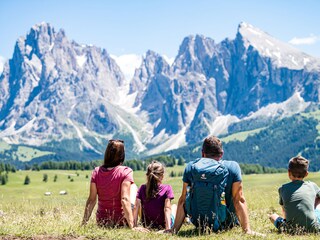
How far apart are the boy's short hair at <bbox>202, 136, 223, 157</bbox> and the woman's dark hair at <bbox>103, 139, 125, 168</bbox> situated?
2325mm

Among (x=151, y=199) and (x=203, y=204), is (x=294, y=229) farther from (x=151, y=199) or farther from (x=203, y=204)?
(x=151, y=199)

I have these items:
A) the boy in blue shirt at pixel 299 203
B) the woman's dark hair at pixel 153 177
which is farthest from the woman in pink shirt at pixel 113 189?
the boy in blue shirt at pixel 299 203

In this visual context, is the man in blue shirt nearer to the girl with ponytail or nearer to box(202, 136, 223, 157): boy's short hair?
box(202, 136, 223, 157): boy's short hair

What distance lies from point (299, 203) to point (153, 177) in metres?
4.16

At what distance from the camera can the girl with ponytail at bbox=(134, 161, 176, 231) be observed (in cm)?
1302

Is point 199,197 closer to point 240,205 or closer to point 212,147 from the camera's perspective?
point 240,205

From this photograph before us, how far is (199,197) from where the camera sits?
11.9 m

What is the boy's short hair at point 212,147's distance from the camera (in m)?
11.8

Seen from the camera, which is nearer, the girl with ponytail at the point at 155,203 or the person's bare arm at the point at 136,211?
the person's bare arm at the point at 136,211

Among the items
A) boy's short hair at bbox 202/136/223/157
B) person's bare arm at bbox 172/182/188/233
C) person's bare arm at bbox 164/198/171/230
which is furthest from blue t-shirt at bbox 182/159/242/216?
person's bare arm at bbox 164/198/171/230

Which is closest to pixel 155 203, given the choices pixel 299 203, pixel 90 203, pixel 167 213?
pixel 167 213

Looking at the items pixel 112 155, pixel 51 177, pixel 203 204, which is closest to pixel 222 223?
pixel 203 204

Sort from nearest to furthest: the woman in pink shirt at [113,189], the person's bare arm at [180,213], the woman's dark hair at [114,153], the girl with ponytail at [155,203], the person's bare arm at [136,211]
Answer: the person's bare arm at [180,213], the woman's dark hair at [114,153], the woman in pink shirt at [113,189], the person's bare arm at [136,211], the girl with ponytail at [155,203]

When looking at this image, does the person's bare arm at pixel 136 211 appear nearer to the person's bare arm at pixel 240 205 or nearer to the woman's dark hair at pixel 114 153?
the woman's dark hair at pixel 114 153
